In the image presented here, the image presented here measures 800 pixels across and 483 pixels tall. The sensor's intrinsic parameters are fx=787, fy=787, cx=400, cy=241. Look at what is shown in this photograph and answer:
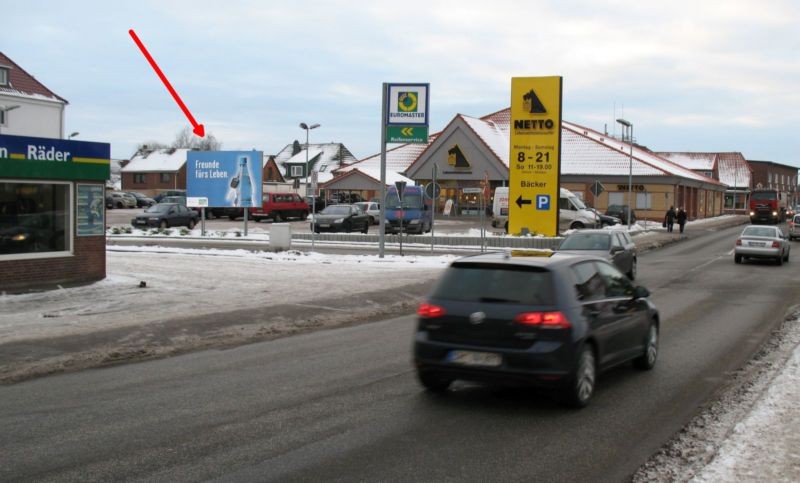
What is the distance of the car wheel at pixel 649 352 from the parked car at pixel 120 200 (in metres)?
67.3

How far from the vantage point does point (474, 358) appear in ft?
24.2

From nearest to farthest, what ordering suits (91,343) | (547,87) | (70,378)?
(70,378) < (91,343) < (547,87)

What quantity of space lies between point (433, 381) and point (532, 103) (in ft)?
88.2

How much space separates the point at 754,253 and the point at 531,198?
9642 millimetres

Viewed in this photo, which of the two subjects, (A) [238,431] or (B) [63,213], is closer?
(A) [238,431]

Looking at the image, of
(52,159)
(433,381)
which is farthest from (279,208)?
(433,381)

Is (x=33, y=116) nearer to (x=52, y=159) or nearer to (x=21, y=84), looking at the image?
(x=21, y=84)

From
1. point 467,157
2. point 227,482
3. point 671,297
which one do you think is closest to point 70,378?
point 227,482

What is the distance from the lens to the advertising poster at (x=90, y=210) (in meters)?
17.5

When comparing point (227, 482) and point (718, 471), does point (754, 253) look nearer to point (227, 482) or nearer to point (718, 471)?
point (718, 471)

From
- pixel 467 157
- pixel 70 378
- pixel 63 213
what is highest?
pixel 467 157

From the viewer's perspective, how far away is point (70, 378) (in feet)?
29.7

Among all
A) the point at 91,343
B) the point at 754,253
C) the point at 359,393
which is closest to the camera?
the point at 359,393

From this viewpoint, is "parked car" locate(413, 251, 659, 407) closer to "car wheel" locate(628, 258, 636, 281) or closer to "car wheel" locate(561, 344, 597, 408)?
"car wheel" locate(561, 344, 597, 408)
